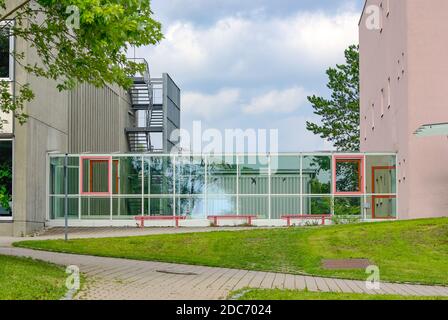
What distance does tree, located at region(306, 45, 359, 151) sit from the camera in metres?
62.0

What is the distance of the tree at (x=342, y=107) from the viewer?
62.0m

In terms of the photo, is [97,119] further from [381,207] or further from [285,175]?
[381,207]

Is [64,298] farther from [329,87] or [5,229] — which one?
[329,87]

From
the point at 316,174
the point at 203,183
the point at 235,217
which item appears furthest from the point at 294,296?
the point at 203,183

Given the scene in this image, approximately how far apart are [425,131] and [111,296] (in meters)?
15.7

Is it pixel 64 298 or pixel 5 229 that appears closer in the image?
pixel 64 298

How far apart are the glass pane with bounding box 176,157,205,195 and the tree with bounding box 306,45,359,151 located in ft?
90.7

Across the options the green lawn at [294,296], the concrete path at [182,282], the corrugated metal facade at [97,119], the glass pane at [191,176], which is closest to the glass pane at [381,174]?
the glass pane at [191,176]

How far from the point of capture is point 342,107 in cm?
6272

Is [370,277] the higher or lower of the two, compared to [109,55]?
lower

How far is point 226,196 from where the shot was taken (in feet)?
117

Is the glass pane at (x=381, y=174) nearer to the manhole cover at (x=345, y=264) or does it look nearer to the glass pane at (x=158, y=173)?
the glass pane at (x=158, y=173)
